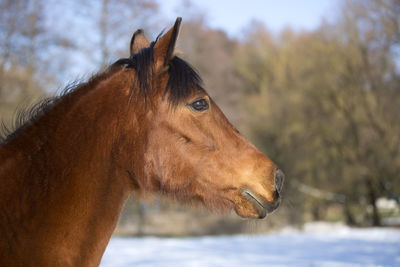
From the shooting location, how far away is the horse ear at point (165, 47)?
230cm

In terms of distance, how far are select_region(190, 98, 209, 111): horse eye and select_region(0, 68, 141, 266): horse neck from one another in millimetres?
A: 456

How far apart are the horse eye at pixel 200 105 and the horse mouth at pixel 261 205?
618 millimetres

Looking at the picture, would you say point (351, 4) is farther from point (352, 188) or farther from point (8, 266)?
point (8, 266)

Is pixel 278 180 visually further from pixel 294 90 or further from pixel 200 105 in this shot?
pixel 294 90

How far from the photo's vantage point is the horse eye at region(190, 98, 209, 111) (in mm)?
2373

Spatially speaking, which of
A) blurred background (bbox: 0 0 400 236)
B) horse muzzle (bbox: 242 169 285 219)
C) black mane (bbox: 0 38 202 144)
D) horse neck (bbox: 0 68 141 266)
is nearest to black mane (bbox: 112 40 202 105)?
black mane (bbox: 0 38 202 144)

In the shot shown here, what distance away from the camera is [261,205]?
2.29 m

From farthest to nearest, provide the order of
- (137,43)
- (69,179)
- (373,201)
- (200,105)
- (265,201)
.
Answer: (373,201), (137,43), (200,105), (265,201), (69,179)

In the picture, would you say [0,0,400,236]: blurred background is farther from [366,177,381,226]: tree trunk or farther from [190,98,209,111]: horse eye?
[190,98,209,111]: horse eye

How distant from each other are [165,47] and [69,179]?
104 cm

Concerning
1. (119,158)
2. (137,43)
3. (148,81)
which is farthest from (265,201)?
(137,43)

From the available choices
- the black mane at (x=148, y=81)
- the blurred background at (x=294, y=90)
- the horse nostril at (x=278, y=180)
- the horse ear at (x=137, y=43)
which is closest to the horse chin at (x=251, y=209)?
the horse nostril at (x=278, y=180)

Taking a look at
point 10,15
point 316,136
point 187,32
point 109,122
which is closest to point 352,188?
point 316,136

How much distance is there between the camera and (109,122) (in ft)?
7.46
